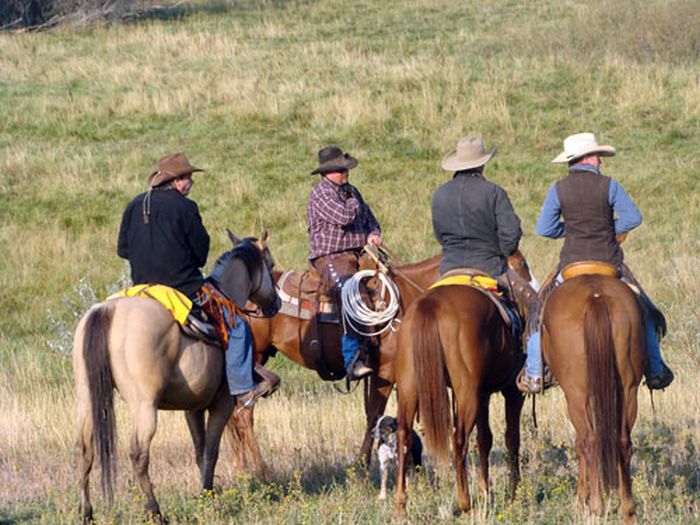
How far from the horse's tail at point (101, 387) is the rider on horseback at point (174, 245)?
705mm

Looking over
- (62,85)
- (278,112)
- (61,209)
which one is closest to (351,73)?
(278,112)

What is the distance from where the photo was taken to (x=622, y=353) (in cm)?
812

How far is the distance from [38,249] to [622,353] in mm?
13493

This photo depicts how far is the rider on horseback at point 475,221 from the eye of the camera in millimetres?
9172

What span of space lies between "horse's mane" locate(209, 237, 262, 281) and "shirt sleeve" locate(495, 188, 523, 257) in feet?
6.13

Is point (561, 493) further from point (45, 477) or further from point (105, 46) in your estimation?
point (105, 46)

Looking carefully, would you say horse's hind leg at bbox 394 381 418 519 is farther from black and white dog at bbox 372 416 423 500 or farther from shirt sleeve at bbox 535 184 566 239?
shirt sleeve at bbox 535 184 566 239

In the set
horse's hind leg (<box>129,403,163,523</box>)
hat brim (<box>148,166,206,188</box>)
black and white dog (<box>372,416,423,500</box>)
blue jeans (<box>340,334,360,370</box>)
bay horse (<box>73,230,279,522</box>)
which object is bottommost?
black and white dog (<box>372,416,423,500</box>)

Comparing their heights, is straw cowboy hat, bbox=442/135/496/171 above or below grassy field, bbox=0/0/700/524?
above

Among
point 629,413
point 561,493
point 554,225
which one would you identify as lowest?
point 561,493

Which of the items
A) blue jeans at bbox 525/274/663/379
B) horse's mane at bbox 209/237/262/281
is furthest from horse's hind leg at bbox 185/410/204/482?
blue jeans at bbox 525/274/663/379

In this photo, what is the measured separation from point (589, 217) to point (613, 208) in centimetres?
20

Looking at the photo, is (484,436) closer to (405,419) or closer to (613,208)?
(405,419)

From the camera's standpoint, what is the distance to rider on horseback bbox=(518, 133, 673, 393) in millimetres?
8781
